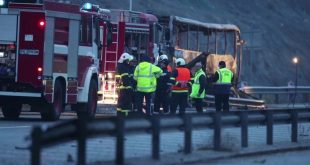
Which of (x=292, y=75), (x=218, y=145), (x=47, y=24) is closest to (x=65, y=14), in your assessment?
(x=47, y=24)

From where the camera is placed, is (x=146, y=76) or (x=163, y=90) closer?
(x=146, y=76)

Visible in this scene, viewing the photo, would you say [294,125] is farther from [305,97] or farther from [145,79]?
[305,97]

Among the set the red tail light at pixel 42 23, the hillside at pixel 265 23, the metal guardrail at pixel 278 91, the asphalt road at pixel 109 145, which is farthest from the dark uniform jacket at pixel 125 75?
the hillside at pixel 265 23

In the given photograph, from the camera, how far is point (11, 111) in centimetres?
2538

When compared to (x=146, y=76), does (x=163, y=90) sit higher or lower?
lower

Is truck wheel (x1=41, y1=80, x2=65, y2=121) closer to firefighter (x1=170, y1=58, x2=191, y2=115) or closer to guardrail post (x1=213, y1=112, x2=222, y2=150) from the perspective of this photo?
firefighter (x1=170, y1=58, x2=191, y2=115)

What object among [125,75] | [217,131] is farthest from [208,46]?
[217,131]

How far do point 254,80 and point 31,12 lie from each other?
132 ft

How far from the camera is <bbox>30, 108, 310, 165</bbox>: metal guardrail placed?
10828 mm

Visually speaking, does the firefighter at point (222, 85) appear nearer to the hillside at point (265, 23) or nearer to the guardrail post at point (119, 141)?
the guardrail post at point (119, 141)

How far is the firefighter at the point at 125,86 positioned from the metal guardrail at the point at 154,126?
6.37 m

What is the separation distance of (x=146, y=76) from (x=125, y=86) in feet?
2.75

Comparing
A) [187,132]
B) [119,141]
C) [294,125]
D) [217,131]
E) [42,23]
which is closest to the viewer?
[119,141]

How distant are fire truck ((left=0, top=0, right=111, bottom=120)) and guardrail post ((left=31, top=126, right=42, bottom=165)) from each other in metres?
12.4
